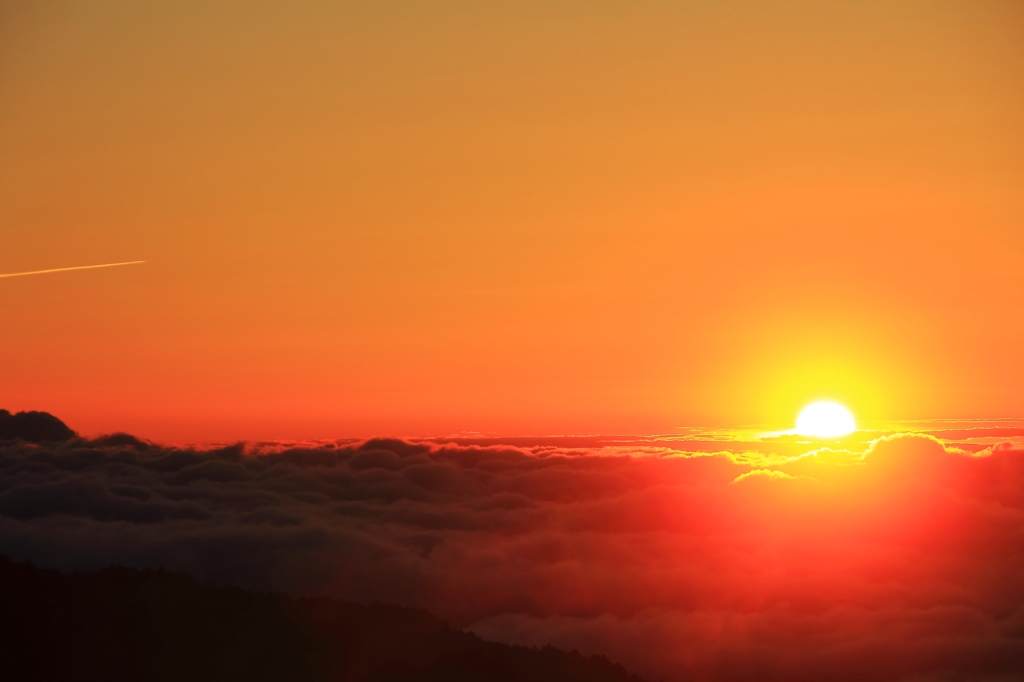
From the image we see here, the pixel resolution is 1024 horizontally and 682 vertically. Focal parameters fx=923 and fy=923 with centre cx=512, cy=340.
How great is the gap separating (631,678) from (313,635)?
72540 mm

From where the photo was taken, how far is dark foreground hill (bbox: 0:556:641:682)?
307ft

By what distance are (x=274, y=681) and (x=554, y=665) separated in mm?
68552

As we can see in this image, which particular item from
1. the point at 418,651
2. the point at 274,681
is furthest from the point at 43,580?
the point at 418,651

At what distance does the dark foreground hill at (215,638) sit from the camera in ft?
307

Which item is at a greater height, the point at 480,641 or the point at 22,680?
the point at 22,680

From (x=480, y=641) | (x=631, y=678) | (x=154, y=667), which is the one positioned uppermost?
(x=154, y=667)

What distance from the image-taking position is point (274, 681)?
367ft

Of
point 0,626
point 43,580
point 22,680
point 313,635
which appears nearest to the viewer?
point 22,680

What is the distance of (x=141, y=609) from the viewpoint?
390ft

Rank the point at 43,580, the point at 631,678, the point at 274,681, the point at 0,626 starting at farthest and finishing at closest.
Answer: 1. the point at 631,678
2. the point at 43,580
3. the point at 274,681
4. the point at 0,626

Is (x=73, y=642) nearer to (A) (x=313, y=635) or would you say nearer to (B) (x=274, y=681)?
(B) (x=274, y=681)

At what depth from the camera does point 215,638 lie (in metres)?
118

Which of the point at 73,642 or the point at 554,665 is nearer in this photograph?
the point at 73,642

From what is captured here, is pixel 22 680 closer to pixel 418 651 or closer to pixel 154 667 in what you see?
pixel 154 667
